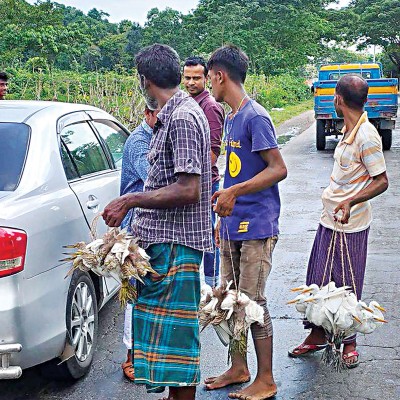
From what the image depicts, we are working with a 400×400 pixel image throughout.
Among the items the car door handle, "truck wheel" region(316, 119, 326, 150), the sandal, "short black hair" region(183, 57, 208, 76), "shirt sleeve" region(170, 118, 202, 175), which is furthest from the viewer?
"truck wheel" region(316, 119, 326, 150)

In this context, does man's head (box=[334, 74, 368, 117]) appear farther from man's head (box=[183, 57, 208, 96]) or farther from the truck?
the truck

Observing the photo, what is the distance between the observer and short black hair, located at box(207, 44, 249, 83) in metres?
3.43

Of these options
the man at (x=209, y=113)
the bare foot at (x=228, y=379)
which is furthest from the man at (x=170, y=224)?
the man at (x=209, y=113)

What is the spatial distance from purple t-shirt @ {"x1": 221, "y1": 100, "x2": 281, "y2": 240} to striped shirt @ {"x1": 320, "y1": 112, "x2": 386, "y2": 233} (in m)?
0.55

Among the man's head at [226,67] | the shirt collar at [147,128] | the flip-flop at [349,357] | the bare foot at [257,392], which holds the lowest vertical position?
the flip-flop at [349,357]

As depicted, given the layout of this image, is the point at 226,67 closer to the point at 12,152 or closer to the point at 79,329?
the point at 12,152

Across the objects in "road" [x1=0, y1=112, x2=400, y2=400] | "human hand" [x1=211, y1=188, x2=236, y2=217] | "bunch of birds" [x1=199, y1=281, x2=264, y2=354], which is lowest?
"road" [x1=0, y1=112, x2=400, y2=400]

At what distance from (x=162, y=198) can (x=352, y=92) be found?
5.31ft

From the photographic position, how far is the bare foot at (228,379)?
3762 millimetres

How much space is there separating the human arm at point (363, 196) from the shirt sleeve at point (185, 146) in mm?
1219

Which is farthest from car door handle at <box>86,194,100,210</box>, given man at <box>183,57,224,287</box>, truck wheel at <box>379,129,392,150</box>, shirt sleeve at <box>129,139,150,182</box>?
truck wheel at <box>379,129,392,150</box>

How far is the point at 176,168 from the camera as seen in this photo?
9.13 ft

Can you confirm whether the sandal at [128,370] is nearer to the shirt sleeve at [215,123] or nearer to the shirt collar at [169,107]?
the shirt sleeve at [215,123]

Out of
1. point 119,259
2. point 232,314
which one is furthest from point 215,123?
point 119,259
